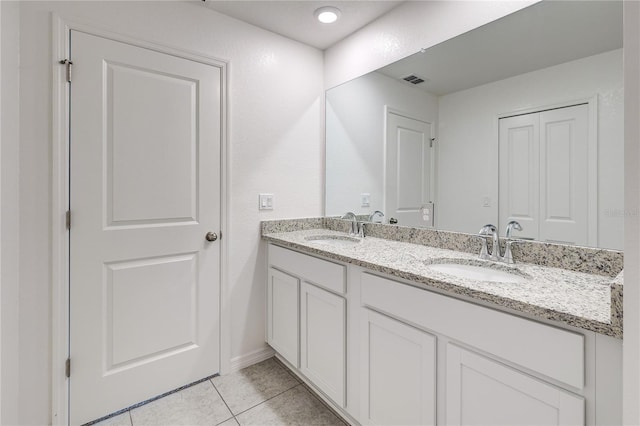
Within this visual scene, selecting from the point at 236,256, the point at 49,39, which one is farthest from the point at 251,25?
the point at 236,256

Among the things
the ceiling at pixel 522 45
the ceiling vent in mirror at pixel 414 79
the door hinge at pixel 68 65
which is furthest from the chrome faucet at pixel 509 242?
the door hinge at pixel 68 65

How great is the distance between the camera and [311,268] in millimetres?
1643

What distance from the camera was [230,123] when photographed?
193cm

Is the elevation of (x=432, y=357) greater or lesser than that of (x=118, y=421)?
greater

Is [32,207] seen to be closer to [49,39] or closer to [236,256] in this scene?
[49,39]

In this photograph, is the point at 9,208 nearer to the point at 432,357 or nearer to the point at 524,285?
the point at 432,357

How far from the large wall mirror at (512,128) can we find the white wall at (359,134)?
0.04ft

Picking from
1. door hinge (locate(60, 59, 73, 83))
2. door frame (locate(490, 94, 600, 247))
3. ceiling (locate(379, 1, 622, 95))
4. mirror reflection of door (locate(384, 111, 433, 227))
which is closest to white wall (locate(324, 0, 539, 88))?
ceiling (locate(379, 1, 622, 95))

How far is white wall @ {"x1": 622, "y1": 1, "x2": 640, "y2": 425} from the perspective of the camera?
0.61 metres

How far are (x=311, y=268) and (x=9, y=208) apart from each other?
53.5 inches

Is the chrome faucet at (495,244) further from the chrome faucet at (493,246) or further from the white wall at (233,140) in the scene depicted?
the white wall at (233,140)

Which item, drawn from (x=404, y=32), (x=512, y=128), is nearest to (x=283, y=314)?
(x=512, y=128)

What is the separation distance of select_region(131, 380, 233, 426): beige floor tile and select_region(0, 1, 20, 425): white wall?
533mm

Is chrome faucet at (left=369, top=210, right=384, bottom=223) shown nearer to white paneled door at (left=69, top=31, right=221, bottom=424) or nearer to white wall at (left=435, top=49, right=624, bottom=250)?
white wall at (left=435, top=49, right=624, bottom=250)
